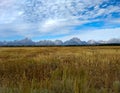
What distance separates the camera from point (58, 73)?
819 cm

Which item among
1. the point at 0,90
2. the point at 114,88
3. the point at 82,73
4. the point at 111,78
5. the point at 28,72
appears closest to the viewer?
the point at 0,90

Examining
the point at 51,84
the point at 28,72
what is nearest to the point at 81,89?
the point at 51,84

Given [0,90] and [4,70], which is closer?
[0,90]

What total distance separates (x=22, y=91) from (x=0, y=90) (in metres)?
0.72

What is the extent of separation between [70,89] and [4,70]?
4809 mm

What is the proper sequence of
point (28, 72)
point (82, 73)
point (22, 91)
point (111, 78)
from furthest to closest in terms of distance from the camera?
point (28, 72) → point (82, 73) → point (111, 78) → point (22, 91)

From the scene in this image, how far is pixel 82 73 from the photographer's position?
8109mm

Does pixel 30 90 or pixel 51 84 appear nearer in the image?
pixel 30 90

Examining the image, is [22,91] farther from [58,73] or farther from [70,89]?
[58,73]

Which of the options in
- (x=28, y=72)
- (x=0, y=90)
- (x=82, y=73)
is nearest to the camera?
(x=0, y=90)

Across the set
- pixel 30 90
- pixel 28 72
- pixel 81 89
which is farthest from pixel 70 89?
pixel 28 72

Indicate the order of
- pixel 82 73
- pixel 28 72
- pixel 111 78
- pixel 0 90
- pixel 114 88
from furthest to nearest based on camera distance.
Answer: pixel 28 72, pixel 82 73, pixel 111 78, pixel 114 88, pixel 0 90

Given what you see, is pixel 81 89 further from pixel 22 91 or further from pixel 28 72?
pixel 28 72

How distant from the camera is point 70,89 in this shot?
19.7 feet
